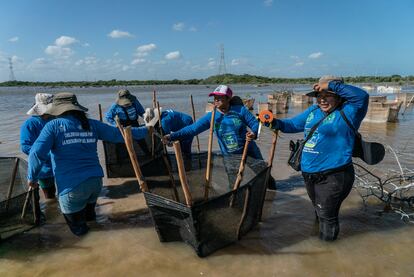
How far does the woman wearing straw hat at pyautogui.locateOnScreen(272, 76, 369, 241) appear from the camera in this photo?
316 cm

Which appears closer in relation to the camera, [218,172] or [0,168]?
[0,168]

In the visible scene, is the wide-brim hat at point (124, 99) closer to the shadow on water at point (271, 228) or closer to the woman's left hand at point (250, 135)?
the shadow on water at point (271, 228)

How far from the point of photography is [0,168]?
424cm

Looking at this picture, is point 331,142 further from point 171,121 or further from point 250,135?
point 171,121

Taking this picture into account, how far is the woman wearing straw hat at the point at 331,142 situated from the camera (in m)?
3.16

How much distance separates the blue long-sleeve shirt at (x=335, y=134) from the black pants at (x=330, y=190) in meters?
0.08

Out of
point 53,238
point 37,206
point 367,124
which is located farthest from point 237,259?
point 367,124

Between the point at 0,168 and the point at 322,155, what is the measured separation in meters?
4.10

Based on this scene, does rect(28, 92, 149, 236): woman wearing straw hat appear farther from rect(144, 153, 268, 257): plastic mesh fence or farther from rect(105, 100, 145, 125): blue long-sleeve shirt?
rect(105, 100, 145, 125): blue long-sleeve shirt

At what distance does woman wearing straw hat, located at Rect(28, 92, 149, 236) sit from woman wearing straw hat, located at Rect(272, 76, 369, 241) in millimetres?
2461

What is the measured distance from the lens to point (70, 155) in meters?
3.55

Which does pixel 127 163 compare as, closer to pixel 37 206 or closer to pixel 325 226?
pixel 37 206

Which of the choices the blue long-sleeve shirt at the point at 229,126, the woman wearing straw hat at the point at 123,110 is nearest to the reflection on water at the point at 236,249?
the blue long-sleeve shirt at the point at 229,126

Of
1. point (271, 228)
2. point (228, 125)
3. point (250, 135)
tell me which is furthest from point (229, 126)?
point (271, 228)
